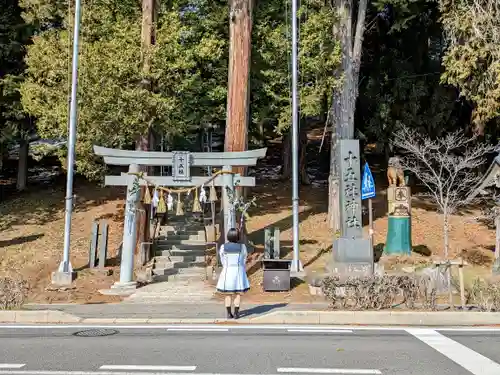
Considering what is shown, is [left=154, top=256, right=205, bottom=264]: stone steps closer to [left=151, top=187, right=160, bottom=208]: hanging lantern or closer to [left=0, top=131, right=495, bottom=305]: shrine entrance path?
[left=0, top=131, right=495, bottom=305]: shrine entrance path

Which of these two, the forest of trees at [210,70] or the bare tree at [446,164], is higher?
the forest of trees at [210,70]

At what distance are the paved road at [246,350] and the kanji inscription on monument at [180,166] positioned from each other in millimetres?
6128

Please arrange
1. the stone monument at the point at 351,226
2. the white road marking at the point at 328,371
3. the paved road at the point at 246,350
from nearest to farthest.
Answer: the white road marking at the point at 328,371 < the paved road at the point at 246,350 < the stone monument at the point at 351,226

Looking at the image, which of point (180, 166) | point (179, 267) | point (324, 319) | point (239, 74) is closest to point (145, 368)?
point (324, 319)

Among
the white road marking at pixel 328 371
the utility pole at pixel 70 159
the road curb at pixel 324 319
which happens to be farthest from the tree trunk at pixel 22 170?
the white road marking at pixel 328 371

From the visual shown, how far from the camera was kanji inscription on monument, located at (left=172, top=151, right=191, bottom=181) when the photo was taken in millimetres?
13844

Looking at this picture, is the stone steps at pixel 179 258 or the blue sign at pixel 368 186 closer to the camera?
the blue sign at pixel 368 186

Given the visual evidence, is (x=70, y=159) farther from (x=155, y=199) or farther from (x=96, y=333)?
(x=96, y=333)

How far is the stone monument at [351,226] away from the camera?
553 inches

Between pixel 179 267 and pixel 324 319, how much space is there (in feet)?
25.0

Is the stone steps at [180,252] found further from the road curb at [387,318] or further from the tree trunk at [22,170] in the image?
the tree trunk at [22,170]

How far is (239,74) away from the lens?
1628 cm

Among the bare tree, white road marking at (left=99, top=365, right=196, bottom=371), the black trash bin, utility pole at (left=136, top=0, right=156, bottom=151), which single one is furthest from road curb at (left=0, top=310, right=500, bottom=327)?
utility pole at (left=136, top=0, right=156, bottom=151)

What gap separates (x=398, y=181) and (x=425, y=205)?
22.2ft
